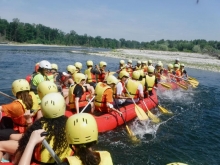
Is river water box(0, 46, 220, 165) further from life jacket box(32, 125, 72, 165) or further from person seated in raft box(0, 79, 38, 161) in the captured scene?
life jacket box(32, 125, 72, 165)

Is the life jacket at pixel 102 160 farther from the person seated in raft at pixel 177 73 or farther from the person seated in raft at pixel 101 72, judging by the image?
the person seated in raft at pixel 177 73

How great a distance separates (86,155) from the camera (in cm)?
240

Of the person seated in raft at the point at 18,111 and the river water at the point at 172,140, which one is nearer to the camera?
the person seated in raft at the point at 18,111

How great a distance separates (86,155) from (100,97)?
16.2 ft

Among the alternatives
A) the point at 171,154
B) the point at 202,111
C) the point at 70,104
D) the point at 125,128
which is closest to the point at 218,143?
the point at 171,154

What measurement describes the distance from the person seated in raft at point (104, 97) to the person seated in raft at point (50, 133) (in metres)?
4.05

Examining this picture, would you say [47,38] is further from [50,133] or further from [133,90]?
[50,133]

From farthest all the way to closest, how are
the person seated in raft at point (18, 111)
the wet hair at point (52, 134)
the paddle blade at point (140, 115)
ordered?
the paddle blade at point (140, 115) → the person seated in raft at point (18, 111) → the wet hair at point (52, 134)

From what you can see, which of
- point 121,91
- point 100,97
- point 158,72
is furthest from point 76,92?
point 158,72

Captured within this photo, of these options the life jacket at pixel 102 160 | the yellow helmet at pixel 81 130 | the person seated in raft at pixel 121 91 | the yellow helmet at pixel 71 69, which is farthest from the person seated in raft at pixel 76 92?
the yellow helmet at pixel 81 130

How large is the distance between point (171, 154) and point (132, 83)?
3052 millimetres

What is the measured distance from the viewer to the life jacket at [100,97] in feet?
23.8

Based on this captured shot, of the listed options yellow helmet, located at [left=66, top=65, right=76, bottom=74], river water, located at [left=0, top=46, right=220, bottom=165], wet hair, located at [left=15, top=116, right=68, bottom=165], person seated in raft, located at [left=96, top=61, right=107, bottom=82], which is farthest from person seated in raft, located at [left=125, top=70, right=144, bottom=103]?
wet hair, located at [left=15, top=116, right=68, bottom=165]

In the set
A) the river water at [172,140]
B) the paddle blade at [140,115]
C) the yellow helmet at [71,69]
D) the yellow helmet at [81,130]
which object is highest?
the yellow helmet at [81,130]
